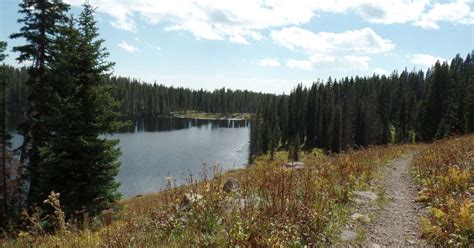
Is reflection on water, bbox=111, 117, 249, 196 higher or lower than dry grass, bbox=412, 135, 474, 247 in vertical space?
lower

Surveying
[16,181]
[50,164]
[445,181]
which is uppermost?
[445,181]

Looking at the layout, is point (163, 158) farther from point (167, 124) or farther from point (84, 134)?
point (167, 124)

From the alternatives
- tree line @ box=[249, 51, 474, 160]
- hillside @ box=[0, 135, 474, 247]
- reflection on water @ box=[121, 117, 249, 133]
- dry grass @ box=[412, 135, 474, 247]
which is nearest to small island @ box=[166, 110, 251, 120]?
reflection on water @ box=[121, 117, 249, 133]

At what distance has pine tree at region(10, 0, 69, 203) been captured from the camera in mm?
14961

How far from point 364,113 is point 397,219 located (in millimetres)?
69878

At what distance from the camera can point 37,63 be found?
1561 cm

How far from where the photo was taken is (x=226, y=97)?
630 ft

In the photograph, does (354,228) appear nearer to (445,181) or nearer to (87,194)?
(445,181)

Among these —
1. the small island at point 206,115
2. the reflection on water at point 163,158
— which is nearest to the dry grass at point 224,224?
the reflection on water at point 163,158

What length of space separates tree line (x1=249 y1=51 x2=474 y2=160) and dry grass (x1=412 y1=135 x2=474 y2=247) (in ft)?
135

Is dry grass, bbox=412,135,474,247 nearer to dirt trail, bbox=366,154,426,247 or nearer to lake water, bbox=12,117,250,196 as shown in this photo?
dirt trail, bbox=366,154,426,247

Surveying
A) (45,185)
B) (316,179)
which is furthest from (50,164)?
(316,179)

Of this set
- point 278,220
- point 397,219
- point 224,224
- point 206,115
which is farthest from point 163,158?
point 206,115

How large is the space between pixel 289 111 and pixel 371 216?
9467cm
